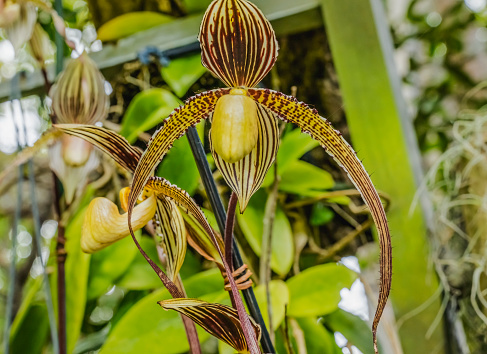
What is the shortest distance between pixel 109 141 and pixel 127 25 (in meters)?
0.58

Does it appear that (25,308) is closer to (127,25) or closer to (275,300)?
(275,300)

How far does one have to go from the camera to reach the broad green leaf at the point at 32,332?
25.6 inches

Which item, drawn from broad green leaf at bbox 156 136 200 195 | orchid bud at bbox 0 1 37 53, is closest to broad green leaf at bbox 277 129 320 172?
broad green leaf at bbox 156 136 200 195

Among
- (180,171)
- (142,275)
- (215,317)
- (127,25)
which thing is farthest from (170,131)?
(127,25)

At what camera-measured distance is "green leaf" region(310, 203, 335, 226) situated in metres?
0.82

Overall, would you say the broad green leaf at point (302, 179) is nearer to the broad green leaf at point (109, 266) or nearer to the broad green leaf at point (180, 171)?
the broad green leaf at point (180, 171)

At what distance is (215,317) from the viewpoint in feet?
1.17

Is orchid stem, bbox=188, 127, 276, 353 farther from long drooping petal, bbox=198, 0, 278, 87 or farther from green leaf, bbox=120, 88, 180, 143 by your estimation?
green leaf, bbox=120, 88, 180, 143

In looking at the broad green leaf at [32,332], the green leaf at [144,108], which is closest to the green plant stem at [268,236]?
the green leaf at [144,108]

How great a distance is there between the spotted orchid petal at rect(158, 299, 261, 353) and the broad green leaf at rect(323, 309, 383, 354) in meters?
0.27

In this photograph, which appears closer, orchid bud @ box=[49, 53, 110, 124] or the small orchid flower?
the small orchid flower

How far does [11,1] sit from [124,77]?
232mm

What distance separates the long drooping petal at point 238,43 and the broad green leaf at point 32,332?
20.8 inches

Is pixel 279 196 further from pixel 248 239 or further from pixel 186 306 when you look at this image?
pixel 186 306
